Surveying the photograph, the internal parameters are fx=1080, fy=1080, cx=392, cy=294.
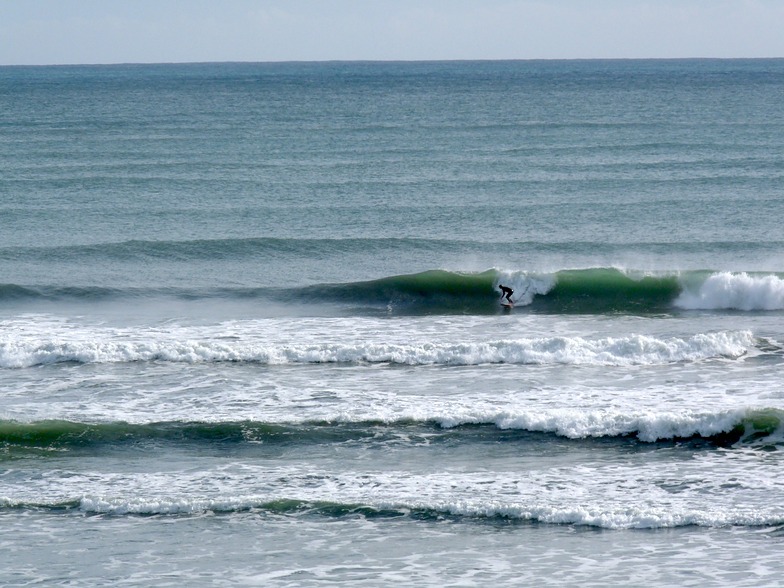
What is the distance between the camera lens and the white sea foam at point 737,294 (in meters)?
20.6

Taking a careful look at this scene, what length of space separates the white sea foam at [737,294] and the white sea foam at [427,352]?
298 cm

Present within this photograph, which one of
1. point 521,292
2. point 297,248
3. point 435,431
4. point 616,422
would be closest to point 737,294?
point 521,292

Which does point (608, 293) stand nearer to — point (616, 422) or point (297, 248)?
point (297, 248)

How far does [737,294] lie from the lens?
20.9 m

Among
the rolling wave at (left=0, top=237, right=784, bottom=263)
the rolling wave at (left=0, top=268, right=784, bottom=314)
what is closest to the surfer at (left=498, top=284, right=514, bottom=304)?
the rolling wave at (left=0, top=268, right=784, bottom=314)

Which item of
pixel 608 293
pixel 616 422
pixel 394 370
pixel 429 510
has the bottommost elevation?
pixel 429 510

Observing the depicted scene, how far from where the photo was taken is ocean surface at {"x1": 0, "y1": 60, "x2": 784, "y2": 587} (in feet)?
35.2

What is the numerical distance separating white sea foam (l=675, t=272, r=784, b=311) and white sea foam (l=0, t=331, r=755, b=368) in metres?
2.98

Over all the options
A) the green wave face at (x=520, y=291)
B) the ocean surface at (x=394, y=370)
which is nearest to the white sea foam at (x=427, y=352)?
the ocean surface at (x=394, y=370)

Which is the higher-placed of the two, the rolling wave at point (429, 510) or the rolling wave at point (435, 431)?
the rolling wave at point (435, 431)

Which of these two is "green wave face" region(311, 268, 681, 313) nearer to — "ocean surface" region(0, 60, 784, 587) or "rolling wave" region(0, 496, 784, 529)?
"ocean surface" region(0, 60, 784, 587)

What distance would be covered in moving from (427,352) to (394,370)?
86 centimetres

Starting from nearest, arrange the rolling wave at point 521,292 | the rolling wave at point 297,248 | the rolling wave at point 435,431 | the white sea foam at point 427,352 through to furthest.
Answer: the rolling wave at point 435,431 < the white sea foam at point 427,352 < the rolling wave at point 521,292 < the rolling wave at point 297,248

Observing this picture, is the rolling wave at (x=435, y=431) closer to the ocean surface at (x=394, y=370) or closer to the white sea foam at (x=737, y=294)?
the ocean surface at (x=394, y=370)
